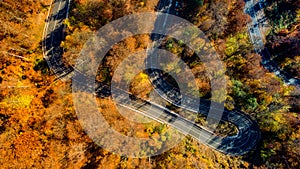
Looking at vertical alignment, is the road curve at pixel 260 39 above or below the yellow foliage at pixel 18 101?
above

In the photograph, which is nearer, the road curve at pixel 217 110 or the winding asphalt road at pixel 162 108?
the winding asphalt road at pixel 162 108

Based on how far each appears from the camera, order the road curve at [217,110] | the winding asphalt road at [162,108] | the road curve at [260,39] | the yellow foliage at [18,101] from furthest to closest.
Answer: the road curve at [260,39] < the road curve at [217,110] < the winding asphalt road at [162,108] < the yellow foliage at [18,101]

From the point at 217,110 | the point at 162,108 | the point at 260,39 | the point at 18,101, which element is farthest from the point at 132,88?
the point at 260,39

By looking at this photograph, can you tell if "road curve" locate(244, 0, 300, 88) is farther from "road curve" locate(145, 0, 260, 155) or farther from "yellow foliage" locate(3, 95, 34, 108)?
"yellow foliage" locate(3, 95, 34, 108)

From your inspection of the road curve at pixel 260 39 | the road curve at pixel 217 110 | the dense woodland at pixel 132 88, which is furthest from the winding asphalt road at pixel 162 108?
the road curve at pixel 260 39

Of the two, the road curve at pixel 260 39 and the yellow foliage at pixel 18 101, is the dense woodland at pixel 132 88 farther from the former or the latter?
the road curve at pixel 260 39

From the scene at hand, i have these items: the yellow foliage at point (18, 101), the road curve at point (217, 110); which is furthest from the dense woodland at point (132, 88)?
the road curve at point (217, 110)

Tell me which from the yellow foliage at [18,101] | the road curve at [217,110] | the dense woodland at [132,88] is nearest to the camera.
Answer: the dense woodland at [132,88]
